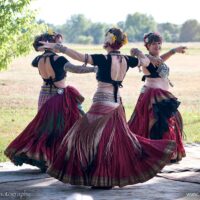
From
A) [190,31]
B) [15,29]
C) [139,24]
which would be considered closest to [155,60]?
[15,29]

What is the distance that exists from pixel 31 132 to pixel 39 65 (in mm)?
842

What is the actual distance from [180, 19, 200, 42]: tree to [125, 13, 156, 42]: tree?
26.9 feet

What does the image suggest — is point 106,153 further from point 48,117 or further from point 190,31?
point 190,31

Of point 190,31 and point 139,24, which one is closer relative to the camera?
point 190,31

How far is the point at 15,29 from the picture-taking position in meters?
15.2

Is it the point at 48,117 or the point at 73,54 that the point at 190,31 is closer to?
the point at 48,117

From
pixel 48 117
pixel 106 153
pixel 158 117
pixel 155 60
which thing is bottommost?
pixel 106 153

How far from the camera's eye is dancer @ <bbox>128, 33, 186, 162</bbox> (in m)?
10.3

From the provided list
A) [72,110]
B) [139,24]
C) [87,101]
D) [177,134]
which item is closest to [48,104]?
[72,110]

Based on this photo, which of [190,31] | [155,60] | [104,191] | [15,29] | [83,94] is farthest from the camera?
[190,31]

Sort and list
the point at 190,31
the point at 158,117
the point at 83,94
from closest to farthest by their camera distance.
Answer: the point at 158,117
the point at 83,94
the point at 190,31

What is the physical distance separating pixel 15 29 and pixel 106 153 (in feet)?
24.2

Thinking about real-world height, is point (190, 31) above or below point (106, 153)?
below

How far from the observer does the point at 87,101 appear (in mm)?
22672
